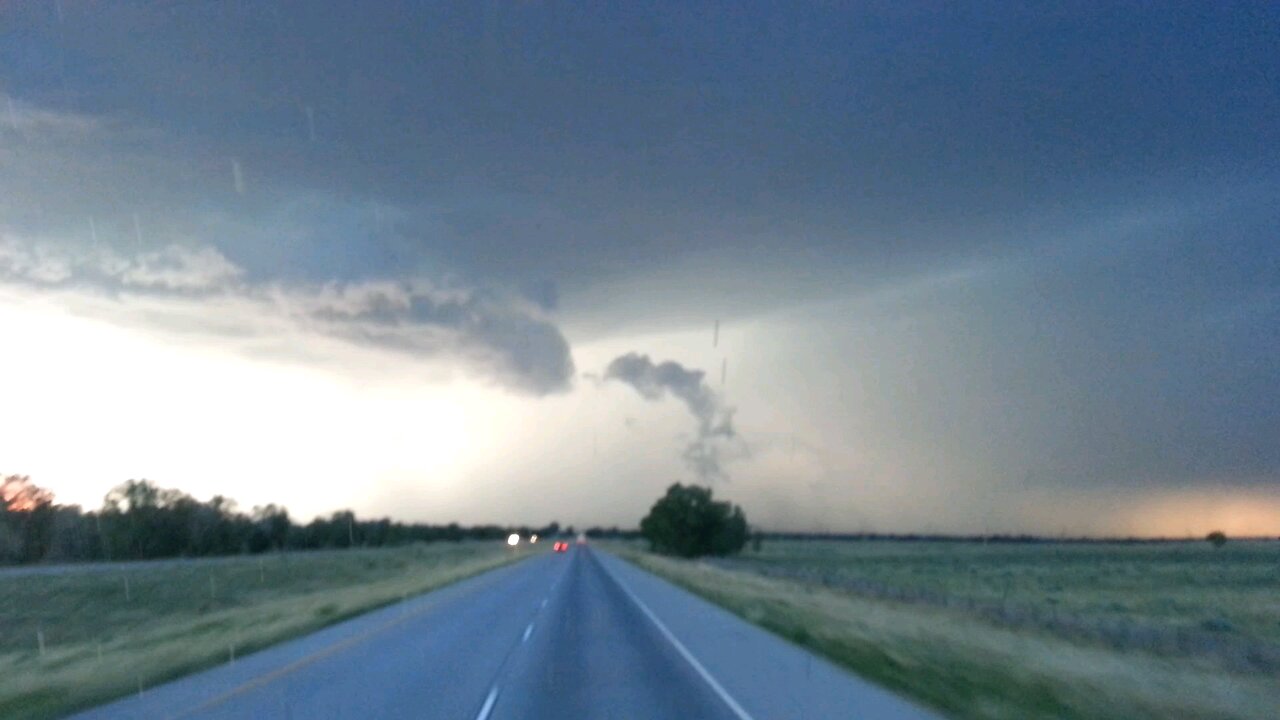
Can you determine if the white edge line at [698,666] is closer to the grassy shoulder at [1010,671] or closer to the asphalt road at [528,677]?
the asphalt road at [528,677]

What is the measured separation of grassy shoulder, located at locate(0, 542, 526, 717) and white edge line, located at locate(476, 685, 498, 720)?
5144 millimetres

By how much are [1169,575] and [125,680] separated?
187 feet

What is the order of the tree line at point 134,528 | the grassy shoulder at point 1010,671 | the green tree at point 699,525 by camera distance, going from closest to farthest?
the grassy shoulder at point 1010,671 → the tree line at point 134,528 → the green tree at point 699,525

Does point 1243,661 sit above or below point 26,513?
below

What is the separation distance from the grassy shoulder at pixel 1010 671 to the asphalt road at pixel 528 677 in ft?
2.77

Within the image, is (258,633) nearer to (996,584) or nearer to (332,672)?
(332,672)

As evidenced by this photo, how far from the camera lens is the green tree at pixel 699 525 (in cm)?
14138

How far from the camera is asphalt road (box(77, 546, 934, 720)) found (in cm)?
1539

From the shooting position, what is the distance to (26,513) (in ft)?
321

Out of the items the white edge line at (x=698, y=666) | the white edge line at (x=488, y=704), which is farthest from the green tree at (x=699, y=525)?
the white edge line at (x=488, y=704)

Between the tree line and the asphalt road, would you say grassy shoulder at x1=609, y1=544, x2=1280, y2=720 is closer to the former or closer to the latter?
the asphalt road

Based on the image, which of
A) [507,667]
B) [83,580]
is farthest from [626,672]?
[83,580]

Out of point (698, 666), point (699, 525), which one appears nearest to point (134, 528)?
point (699, 525)

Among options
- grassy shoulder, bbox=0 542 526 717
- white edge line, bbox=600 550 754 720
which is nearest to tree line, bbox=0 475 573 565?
grassy shoulder, bbox=0 542 526 717
